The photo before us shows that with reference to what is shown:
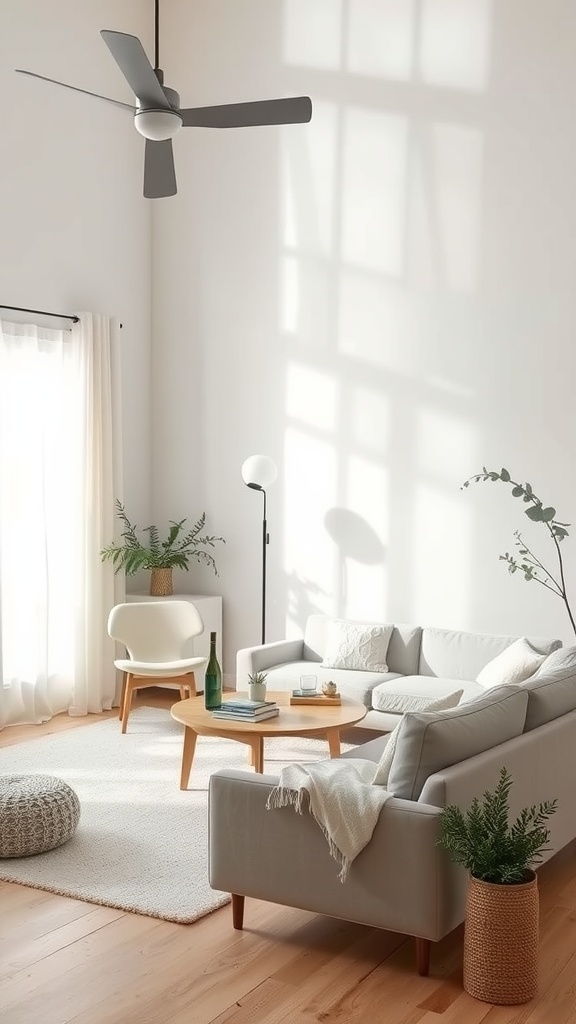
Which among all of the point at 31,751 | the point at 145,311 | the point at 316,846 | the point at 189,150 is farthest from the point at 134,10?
the point at 316,846

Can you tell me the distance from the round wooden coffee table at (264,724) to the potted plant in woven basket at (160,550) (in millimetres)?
2209

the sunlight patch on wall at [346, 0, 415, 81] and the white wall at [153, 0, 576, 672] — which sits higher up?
→ the sunlight patch on wall at [346, 0, 415, 81]

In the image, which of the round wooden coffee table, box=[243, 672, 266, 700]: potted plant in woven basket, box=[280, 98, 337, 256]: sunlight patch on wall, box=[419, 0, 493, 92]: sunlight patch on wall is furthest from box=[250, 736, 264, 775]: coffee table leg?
box=[419, 0, 493, 92]: sunlight patch on wall

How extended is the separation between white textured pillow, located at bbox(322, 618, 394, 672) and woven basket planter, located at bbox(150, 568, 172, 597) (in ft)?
4.98

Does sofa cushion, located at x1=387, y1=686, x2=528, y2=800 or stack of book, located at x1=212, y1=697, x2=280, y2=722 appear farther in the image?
stack of book, located at x1=212, y1=697, x2=280, y2=722

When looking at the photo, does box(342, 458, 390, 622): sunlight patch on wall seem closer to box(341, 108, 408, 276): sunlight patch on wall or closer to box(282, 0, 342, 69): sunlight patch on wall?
box(341, 108, 408, 276): sunlight patch on wall

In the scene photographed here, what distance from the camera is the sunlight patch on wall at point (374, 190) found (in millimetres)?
7309

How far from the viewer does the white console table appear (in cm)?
773

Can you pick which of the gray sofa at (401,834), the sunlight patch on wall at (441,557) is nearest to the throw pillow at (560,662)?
the gray sofa at (401,834)

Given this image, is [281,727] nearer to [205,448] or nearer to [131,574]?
[131,574]

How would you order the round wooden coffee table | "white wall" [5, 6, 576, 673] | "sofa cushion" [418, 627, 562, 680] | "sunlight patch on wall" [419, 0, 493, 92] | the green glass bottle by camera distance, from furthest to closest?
"sunlight patch on wall" [419, 0, 493, 92], "white wall" [5, 6, 576, 673], "sofa cushion" [418, 627, 562, 680], the green glass bottle, the round wooden coffee table

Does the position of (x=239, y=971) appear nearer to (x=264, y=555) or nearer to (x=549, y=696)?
(x=549, y=696)

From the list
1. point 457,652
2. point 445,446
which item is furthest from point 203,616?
point 445,446

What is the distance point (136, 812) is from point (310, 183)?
4.56 meters
